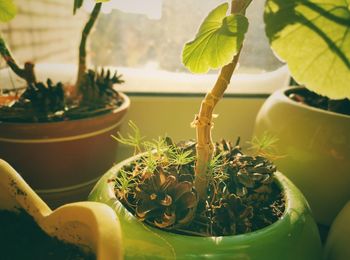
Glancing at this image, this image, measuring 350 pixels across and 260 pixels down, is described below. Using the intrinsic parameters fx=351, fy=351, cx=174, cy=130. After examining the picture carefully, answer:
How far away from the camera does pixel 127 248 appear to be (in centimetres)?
38

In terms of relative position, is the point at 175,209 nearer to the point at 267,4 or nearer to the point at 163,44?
the point at 267,4

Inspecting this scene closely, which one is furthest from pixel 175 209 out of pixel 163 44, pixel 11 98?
pixel 163 44

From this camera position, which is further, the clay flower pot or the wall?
the wall

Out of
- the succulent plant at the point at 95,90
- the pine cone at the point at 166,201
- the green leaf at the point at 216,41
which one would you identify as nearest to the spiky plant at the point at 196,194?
the pine cone at the point at 166,201

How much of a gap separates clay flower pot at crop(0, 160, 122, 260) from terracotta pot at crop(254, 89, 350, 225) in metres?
0.40

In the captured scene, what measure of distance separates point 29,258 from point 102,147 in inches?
12.0

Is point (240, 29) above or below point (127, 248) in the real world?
above

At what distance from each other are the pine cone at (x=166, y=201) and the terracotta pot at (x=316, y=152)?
0.29m

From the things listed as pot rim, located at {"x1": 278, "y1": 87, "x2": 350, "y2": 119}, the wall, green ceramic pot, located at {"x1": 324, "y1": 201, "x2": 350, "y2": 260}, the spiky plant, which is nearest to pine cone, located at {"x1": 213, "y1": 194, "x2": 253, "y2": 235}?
the spiky plant

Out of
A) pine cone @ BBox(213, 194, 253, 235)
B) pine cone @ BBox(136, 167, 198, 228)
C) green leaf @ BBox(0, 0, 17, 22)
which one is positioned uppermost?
green leaf @ BBox(0, 0, 17, 22)

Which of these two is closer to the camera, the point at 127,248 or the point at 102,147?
the point at 127,248

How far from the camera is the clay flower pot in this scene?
320 mm

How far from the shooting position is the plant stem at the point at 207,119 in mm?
407

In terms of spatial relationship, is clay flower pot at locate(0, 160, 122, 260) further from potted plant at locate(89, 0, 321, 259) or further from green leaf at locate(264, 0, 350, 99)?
green leaf at locate(264, 0, 350, 99)
